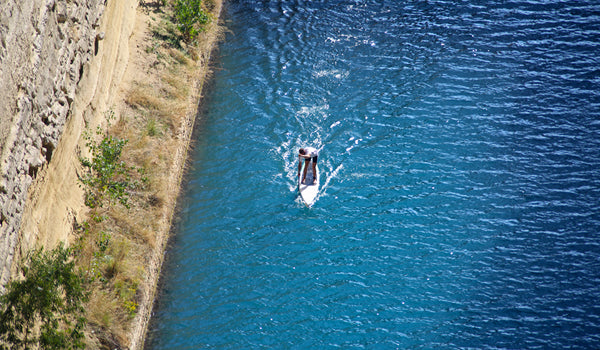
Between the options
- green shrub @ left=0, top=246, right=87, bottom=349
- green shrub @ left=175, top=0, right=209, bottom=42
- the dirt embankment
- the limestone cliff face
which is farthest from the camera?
green shrub @ left=175, top=0, right=209, bottom=42

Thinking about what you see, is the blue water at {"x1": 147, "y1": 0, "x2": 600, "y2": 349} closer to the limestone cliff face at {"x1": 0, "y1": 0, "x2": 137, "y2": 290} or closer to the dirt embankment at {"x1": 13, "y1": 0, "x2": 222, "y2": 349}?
the dirt embankment at {"x1": 13, "y1": 0, "x2": 222, "y2": 349}

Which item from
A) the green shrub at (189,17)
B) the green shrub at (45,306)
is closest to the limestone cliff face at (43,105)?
the green shrub at (45,306)

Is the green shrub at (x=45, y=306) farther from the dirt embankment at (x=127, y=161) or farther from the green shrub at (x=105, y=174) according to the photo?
the green shrub at (x=105, y=174)

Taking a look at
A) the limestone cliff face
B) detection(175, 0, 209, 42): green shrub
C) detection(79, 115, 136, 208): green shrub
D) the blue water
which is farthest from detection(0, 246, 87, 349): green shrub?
detection(175, 0, 209, 42): green shrub

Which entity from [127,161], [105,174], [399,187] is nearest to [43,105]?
[105,174]

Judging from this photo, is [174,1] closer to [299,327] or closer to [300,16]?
[300,16]

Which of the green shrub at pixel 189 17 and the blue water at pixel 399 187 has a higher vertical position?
the green shrub at pixel 189 17
